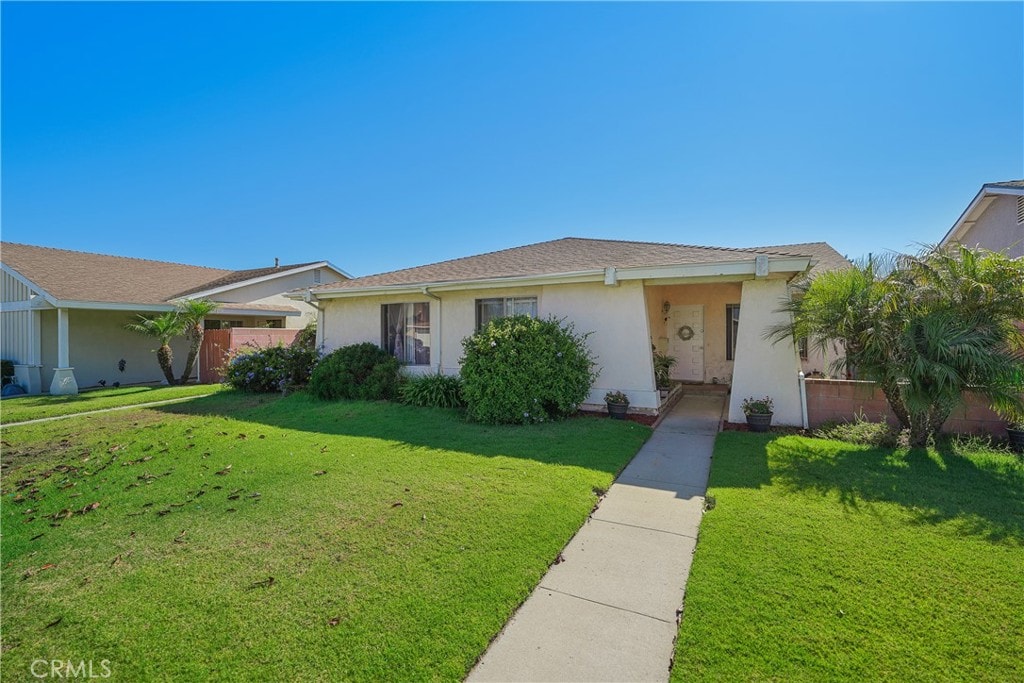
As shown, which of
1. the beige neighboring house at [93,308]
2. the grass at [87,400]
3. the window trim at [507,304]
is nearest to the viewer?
the window trim at [507,304]

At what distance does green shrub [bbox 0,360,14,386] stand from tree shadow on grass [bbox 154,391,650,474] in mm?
8230

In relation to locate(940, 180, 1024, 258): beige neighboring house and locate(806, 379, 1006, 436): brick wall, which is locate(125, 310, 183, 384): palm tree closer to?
locate(806, 379, 1006, 436): brick wall

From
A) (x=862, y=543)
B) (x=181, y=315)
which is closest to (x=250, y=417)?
(x=181, y=315)

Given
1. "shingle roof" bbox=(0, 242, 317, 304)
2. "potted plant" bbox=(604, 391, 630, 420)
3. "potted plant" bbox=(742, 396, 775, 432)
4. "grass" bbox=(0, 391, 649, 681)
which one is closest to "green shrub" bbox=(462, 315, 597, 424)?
"potted plant" bbox=(604, 391, 630, 420)

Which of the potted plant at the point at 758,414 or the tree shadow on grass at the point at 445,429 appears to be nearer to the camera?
the tree shadow on grass at the point at 445,429

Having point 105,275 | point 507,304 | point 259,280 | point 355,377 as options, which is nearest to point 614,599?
point 507,304

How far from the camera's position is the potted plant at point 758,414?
7.57 m

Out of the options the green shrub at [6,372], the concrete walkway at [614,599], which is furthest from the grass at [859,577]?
the green shrub at [6,372]

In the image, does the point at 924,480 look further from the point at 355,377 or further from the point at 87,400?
the point at 87,400

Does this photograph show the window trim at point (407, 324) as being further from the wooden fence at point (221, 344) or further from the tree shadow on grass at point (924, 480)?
the tree shadow on grass at point (924, 480)

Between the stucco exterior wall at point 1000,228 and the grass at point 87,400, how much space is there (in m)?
22.8

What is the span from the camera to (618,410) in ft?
28.5

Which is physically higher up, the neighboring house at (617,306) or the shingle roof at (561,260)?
the shingle roof at (561,260)

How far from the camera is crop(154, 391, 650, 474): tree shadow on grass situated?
250 inches
